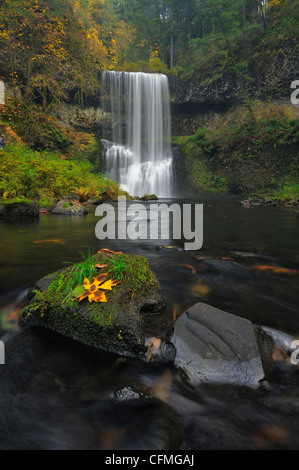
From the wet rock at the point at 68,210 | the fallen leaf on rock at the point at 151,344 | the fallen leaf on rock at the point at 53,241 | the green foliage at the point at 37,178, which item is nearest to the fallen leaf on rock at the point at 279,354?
the fallen leaf on rock at the point at 151,344

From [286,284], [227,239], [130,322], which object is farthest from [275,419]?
[227,239]

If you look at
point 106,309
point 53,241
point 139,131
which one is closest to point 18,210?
point 53,241

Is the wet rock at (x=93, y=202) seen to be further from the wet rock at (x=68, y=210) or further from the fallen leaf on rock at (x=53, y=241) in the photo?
the fallen leaf on rock at (x=53, y=241)

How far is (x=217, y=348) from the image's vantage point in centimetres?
167

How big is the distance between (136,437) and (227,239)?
5.24 m

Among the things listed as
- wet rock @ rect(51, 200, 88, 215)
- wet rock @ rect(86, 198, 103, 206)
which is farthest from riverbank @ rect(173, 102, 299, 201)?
wet rock @ rect(51, 200, 88, 215)

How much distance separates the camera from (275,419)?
50.7 inches

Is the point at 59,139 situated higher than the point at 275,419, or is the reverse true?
the point at 59,139

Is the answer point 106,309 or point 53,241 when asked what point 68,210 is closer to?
point 53,241

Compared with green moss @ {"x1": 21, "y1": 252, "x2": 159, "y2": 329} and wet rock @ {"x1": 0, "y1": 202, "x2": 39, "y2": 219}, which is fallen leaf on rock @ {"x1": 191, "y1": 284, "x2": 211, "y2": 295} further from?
wet rock @ {"x1": 0, "y1": 202, "x2": 39, "y2": 219}

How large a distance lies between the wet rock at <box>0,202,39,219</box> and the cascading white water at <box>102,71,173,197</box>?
19.9 meters

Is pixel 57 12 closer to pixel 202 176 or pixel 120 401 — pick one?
pixel 202 176

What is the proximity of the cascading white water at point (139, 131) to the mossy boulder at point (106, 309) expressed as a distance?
26077 mm

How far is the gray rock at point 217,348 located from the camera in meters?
1.54
